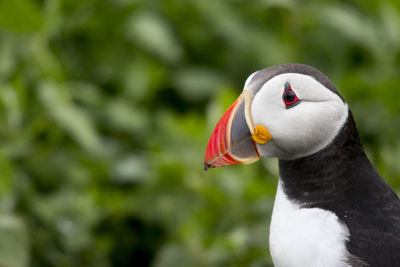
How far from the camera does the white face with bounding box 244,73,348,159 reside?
1.45m

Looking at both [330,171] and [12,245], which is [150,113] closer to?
[12,245]

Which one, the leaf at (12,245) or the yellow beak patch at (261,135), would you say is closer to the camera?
the yellow beak patch at (261,135)

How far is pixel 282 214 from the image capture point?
150cm

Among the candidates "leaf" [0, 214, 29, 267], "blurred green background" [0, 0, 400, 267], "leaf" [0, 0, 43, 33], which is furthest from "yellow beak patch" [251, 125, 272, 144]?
"leaf" [0, 0, 43, 33]

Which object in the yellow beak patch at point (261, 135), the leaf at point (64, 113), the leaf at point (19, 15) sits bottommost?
the yellow beak patch at point (261, 135)

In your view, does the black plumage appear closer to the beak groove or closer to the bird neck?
the bird neck

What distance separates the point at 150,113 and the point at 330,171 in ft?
6.41

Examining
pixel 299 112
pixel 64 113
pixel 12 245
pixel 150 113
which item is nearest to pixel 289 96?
pixel 299 112

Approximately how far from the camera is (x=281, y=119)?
4.76 ft

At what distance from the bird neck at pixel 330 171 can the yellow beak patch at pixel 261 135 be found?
0.08 meters

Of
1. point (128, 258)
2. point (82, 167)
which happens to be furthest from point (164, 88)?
point (128, 258)

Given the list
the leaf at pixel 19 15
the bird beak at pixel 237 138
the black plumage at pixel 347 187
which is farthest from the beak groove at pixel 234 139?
the leaf at pixel 19 15

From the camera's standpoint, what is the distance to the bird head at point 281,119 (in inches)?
57.0

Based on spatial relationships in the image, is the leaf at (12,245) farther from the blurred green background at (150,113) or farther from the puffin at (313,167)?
the puffin at (313,167)
